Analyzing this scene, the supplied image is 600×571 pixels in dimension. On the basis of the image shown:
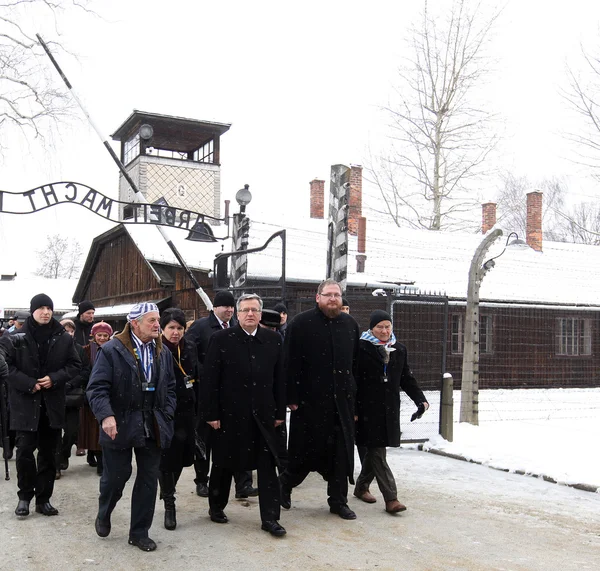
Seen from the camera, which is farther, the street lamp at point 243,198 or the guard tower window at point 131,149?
the guard tower window at point 131,149

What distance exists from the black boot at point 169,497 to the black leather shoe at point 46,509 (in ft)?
3.34

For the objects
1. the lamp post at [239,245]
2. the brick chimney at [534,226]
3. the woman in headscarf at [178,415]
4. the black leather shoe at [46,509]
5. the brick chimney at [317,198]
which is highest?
the brick chimney at [317,198]

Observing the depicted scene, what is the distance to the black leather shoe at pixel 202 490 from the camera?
693 centimetres

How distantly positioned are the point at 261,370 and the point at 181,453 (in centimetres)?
101

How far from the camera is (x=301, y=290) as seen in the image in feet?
55.0

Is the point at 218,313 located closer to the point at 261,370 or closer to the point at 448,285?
the point at 261,370

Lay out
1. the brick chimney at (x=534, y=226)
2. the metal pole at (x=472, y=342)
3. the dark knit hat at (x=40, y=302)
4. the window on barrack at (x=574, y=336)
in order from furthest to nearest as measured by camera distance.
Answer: the brick chimney at (x=534, y=226) → the window on barrack at (x=574, y=336) → the metal pole at (x=472, y=342) → the dark knit hat at (x=40, y=302)

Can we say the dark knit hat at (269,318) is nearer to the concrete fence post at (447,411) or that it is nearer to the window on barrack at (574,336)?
the concrete fence post at (447,411)

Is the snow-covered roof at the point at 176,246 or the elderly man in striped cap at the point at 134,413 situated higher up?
the snow-covered roof at the point at 176,246

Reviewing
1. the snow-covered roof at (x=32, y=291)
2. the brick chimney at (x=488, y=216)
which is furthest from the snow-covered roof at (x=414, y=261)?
the snow-covered roof at (x=32, y=291)

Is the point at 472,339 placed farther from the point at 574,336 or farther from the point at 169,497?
the point at 574,336

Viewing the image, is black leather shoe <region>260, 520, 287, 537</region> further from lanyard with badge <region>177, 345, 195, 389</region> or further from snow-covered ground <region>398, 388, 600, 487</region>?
snow-covered ground <region>398, 388, 600, 487</region>

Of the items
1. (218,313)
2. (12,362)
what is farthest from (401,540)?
(12,362)

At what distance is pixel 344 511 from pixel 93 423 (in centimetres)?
357
